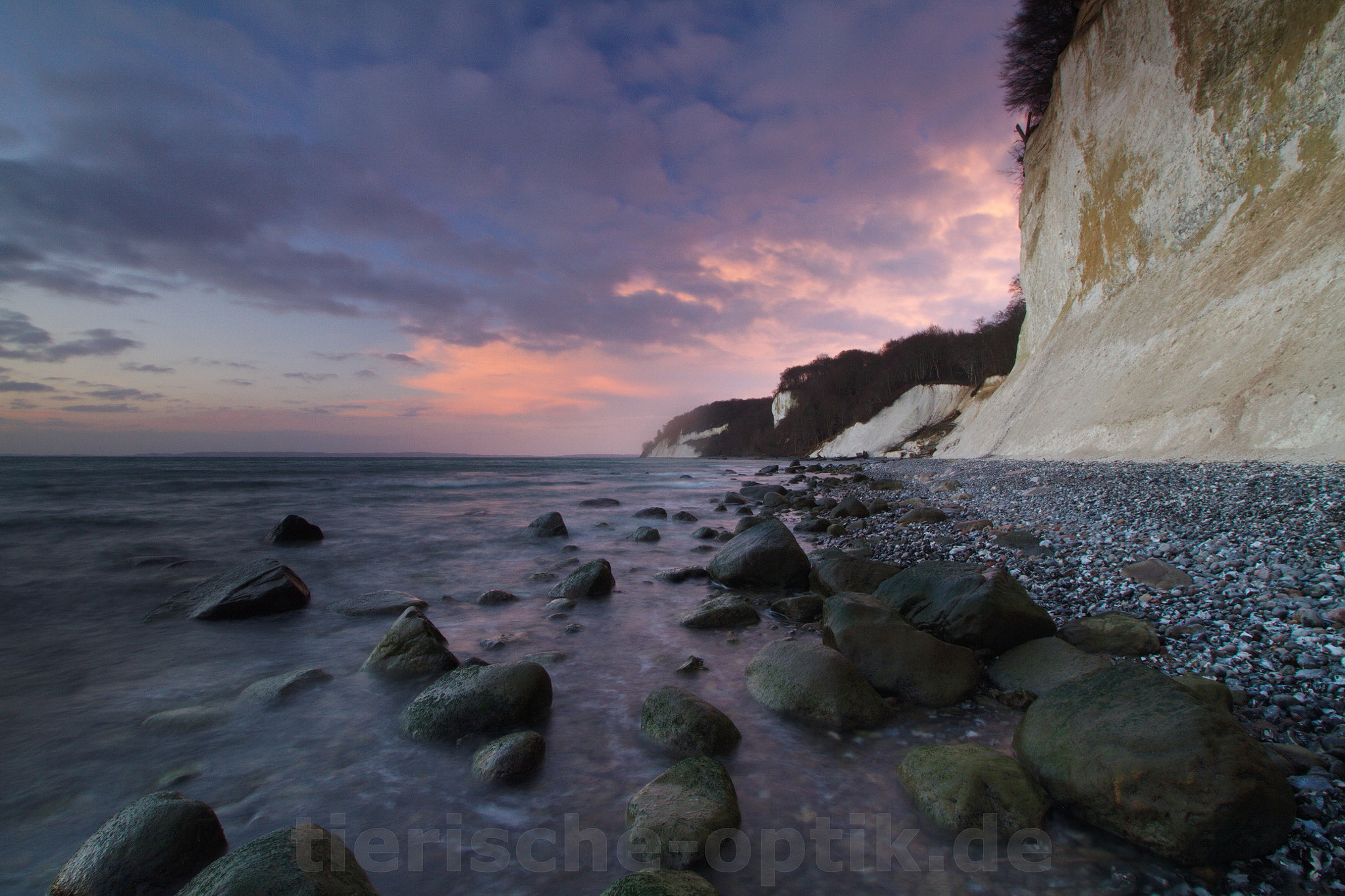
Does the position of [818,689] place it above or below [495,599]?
above

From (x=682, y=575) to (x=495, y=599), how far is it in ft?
8.32

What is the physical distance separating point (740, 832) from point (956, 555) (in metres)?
5.08

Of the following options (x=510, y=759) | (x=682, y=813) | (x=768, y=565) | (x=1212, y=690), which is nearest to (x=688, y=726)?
(x=682, y=813)

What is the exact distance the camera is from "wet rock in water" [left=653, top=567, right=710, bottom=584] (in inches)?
292

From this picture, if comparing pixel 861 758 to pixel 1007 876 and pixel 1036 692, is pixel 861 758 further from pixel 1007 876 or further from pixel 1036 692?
pixel 1036 692

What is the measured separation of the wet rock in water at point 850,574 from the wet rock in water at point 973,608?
870mm

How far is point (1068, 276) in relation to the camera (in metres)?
18.7

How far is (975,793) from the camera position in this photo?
2.58 metres

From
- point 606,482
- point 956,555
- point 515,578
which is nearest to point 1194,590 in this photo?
point 956,555

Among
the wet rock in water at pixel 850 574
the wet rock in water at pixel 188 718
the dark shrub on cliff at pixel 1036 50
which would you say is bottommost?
the wet rock in water at pixel 188 718

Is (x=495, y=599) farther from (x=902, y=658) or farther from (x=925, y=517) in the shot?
(x=925, y=517)

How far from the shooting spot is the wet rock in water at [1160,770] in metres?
2.12

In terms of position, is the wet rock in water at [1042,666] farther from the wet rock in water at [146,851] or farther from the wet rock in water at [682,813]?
the wet rock in water at [146,851]

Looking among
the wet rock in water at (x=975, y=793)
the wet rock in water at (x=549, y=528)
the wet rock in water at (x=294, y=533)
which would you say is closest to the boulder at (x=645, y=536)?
the wet rock in water at (x=549, y=528)
